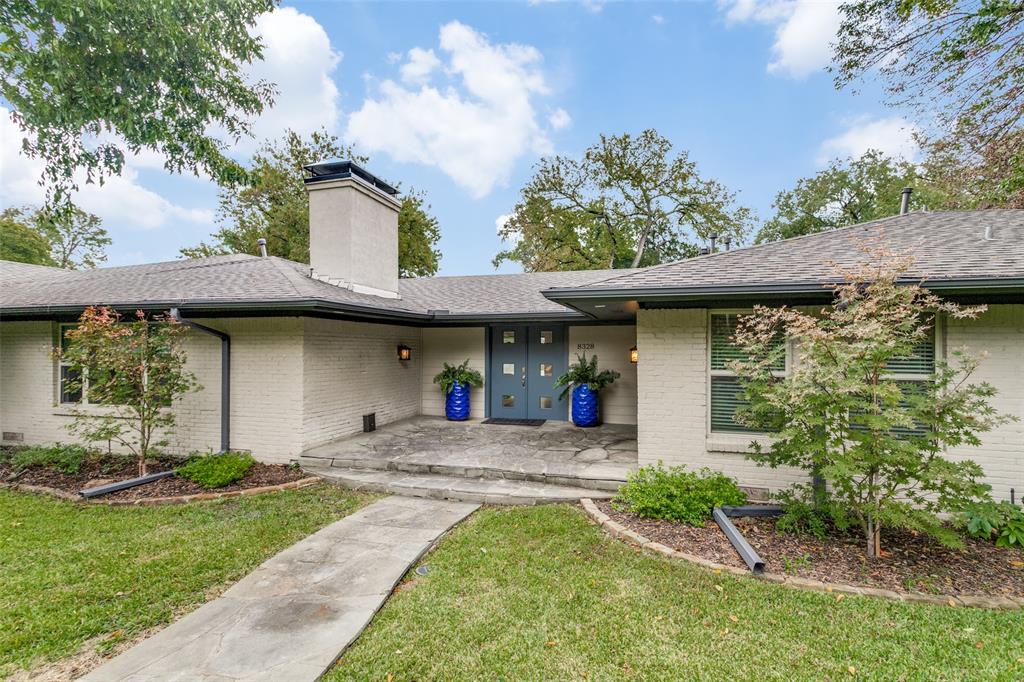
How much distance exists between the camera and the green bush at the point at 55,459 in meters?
6.18

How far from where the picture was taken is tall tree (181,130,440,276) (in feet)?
68.1

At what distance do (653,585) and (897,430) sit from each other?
3.39 metres

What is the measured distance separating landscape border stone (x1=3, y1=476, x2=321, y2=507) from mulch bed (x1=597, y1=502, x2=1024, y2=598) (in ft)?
13.4

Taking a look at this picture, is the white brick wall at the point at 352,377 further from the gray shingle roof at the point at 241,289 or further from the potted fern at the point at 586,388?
the potted fern at the point at 586,388

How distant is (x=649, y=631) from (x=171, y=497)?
536 centimetres

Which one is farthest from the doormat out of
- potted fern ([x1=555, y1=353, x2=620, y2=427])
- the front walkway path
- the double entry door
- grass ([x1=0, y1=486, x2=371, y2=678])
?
the front walkway path

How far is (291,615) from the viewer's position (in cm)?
293

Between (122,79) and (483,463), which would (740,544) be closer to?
(483,463)

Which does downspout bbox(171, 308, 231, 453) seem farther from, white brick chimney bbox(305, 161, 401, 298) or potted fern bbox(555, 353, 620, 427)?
potted fern bbox(555, 353, 620, 427)

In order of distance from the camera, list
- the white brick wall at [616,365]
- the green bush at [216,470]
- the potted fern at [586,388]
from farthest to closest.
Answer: the white brick wall at [616,365] < the potted fern at [586,388] < the green bush at [216,470]

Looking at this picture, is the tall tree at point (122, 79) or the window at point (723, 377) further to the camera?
the tall tree at point (122, 79)

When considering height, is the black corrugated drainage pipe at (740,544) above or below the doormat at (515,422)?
below

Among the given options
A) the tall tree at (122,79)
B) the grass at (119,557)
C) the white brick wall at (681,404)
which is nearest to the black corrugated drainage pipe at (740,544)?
the white brick wall at (681,404)

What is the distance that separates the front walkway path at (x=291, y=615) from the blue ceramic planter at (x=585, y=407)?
4470mm
